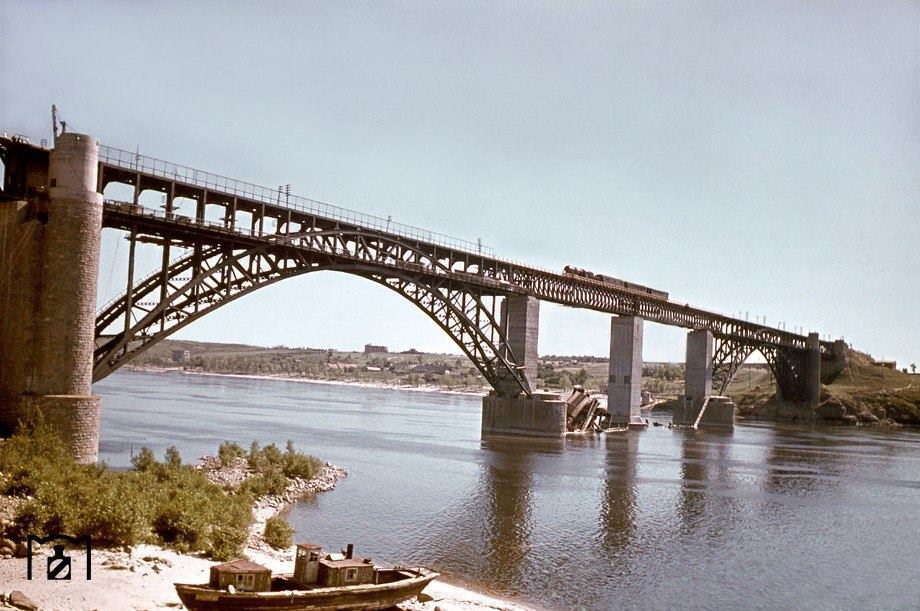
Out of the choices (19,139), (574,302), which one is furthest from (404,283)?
(19,139)

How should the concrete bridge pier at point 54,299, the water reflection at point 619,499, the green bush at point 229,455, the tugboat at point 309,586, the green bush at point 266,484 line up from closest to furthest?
the tugboat at point 309,586 < the concrete bridge pier at point 54,299 < the water reflection at point 619,499 < the green bush at point 266,484 < the green bush at point 229,455

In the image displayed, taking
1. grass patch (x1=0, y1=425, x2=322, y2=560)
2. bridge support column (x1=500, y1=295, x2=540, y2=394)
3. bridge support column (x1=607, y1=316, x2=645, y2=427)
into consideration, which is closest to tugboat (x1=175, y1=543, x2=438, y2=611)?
grass patch (x1=0, y1=425, x2=322, y2=560)

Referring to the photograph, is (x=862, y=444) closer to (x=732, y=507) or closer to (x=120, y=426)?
(x=732, y=507)

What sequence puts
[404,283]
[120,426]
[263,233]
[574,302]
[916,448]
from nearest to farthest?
[263,233]
[404,283]
[120,426]
[574,302]
[916,448]

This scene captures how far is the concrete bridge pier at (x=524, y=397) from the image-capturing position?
232ft

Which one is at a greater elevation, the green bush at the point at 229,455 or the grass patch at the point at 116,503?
the grass patch at the point at 116,503

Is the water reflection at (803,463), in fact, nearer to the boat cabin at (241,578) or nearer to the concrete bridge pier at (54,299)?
the concrete bridge pier at (54,299)

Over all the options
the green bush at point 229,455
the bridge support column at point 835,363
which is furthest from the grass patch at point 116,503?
the bridge support column at point 835,363

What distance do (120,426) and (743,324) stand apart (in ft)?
280

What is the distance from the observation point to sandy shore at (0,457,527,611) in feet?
57.3

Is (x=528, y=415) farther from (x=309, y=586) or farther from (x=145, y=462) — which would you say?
(x=309, y=586)

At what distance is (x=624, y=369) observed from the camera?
87250mm

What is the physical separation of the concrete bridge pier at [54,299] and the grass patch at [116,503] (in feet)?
6.27

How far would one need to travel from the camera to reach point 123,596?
18.0 meters
